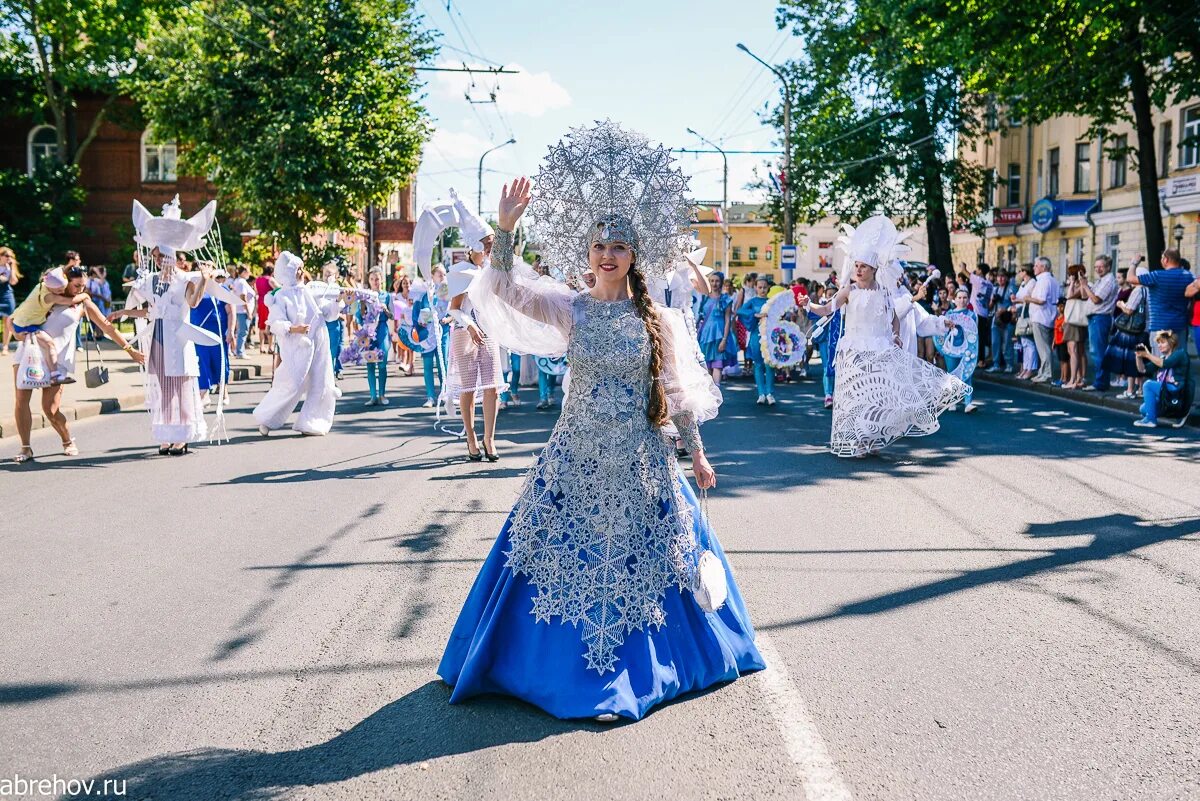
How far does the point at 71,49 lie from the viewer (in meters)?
40.0

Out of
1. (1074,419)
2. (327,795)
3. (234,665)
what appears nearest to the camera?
(327,795)

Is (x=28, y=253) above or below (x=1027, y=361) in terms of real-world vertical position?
above

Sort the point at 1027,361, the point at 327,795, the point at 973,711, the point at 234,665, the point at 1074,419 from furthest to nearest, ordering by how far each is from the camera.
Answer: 1. the point at 1027,361
2. the point at 1074,419
3. the point at 234,665
4. the point at 973,711
5. the point at 327,795

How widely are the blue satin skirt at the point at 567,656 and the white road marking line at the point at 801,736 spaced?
163 millimetres

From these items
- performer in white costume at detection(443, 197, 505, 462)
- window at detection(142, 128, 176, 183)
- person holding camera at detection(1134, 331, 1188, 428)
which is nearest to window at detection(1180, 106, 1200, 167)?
person holding camera at detection(1134, 331, 1188, 428)

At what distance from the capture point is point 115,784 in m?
3.65

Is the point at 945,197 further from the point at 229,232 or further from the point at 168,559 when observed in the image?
the point at 168,559

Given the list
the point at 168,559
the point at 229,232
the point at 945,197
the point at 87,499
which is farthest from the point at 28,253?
the point at 168,559

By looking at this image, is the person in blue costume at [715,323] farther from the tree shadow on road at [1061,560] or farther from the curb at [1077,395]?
the tree shadow on road at [1061,560]

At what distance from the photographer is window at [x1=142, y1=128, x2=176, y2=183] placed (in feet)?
142

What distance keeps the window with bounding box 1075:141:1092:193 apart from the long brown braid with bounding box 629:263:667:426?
1642 inches

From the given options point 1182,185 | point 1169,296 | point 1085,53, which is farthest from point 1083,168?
point 1169,296

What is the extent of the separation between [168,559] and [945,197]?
35918mm

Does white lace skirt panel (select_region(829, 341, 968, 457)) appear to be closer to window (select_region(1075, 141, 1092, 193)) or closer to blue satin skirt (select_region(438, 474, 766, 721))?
blue satin skirt (select_region(438, 474, 766, 721))
